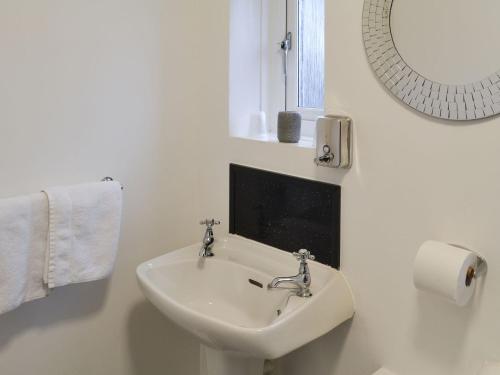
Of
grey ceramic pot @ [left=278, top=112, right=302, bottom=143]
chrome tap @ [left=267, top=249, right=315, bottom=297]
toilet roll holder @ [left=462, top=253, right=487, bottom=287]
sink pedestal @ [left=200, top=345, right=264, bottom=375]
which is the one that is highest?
grey ceramic pot @ [left=278, top=112, right=302, bottom=143]

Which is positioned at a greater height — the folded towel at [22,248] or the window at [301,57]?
the window at [301,57]

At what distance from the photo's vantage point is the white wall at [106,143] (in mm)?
1314

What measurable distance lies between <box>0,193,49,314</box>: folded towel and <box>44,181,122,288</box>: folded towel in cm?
3

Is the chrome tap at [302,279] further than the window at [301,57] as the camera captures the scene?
No

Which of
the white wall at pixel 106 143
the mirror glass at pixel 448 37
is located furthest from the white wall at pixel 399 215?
the white wall at pixel 106 143

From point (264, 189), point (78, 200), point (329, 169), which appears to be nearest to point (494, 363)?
A: point (329, 169)

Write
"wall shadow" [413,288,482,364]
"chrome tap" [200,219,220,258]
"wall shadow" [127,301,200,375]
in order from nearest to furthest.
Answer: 1. "wall shadow" [413,288,482,364]
2. "chrome tap" [200,219,220,258]
3. "wall shadow" [127,301,200,375]

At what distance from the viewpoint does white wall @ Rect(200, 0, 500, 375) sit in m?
1.02

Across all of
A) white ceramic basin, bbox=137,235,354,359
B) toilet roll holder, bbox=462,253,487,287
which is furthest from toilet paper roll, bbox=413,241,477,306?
white ceramic basin, bbox=137,235,354,359

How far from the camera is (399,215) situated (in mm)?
1164

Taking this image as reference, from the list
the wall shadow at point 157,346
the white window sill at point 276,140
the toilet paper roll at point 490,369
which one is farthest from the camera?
the wall shadow at point 157,346

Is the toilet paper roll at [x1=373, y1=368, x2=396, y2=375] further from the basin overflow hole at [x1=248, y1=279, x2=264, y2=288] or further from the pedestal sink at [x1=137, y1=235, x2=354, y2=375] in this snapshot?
the basin overflow hole at [x1=248, y1=279, x2=264, y2=288]

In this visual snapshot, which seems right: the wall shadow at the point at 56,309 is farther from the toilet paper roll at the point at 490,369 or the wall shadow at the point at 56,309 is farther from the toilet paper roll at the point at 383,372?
the toilet paper roll at the point at 490,369

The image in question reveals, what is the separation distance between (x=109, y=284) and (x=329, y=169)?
83 centimetres
